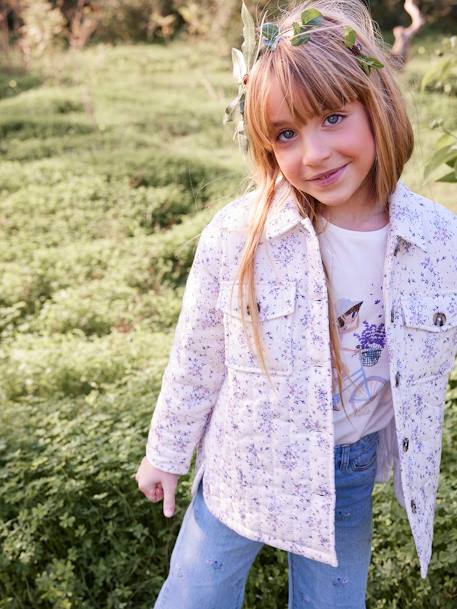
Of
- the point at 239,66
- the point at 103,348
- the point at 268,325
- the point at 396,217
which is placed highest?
the point at 239,66

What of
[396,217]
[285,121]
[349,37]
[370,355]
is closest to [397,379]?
[370,355]

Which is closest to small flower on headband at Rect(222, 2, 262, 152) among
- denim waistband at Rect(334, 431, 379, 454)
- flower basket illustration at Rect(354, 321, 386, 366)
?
flower basket illustration at Rect(354, 321, 386, 366)

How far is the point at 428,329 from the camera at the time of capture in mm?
1468

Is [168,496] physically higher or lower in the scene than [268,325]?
lower

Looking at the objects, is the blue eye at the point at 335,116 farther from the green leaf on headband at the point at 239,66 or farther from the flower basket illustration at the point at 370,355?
the flower basket illustration at the point at 370,355

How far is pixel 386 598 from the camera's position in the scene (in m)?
2.09

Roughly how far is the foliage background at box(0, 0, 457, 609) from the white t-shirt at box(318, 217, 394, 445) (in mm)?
318

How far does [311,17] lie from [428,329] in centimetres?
59

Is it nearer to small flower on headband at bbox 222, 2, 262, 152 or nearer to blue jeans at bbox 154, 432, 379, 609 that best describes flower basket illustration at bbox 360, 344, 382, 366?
blue jeans at bbox 154, 432, 379, 609

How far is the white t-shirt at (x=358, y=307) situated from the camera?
146cm

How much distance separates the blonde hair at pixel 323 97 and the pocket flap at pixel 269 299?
1cm

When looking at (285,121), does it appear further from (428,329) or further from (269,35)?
(428,329)

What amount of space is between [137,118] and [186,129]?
669 mm

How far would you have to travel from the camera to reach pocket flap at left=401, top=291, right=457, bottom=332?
1.44 metres
